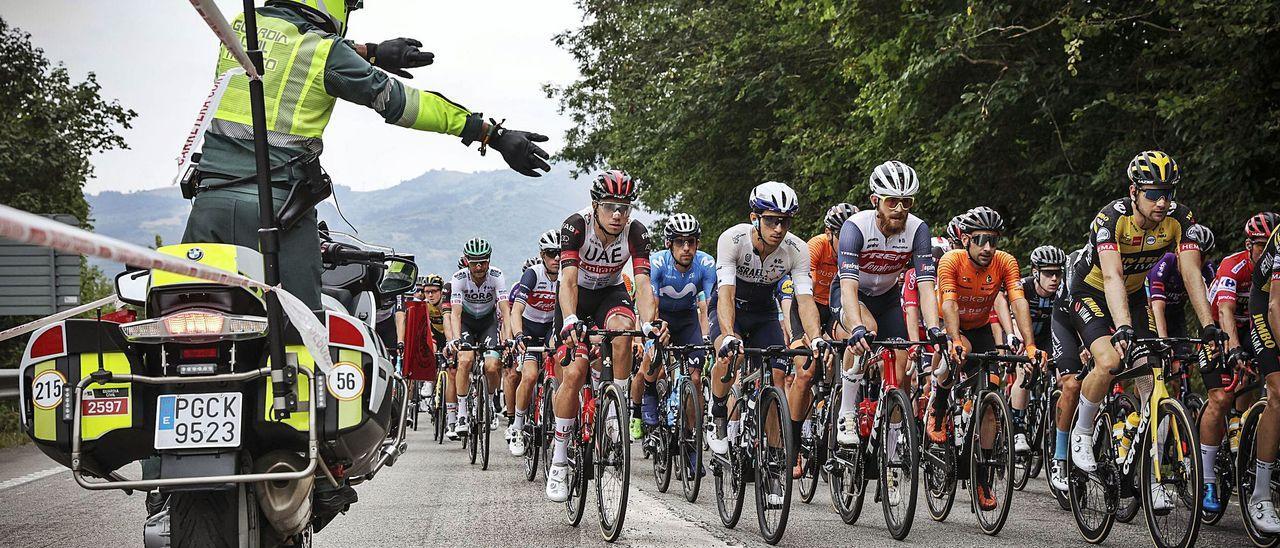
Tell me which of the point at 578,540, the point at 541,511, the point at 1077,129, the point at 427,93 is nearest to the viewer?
the point at 427,93

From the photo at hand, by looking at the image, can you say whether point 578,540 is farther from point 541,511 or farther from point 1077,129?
point 1077,129

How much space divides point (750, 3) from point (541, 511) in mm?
21625

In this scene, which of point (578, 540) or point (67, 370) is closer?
point (67, 370)

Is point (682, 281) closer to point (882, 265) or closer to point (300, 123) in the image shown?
point (882, 265)

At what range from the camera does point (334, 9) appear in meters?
4.93

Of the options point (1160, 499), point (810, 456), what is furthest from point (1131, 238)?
point (810, 456)

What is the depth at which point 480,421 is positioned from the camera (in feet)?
43.8

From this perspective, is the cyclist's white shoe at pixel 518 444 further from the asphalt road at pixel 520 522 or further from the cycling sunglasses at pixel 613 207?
the cycling sunglasses at pixel 613 207

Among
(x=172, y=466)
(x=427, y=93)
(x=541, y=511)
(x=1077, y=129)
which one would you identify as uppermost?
A: (x=1077, y=129)

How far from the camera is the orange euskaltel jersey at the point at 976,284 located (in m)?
10.4

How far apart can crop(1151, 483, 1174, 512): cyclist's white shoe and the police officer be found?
399 cm

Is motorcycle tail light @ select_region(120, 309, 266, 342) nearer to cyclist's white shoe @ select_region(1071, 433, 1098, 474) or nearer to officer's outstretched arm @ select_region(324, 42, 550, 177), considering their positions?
officer's outstretched arm @ select_region(324, 42, 550, 177)

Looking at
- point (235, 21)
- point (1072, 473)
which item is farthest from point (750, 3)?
point (235, 21)

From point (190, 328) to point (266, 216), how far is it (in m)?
0.48
